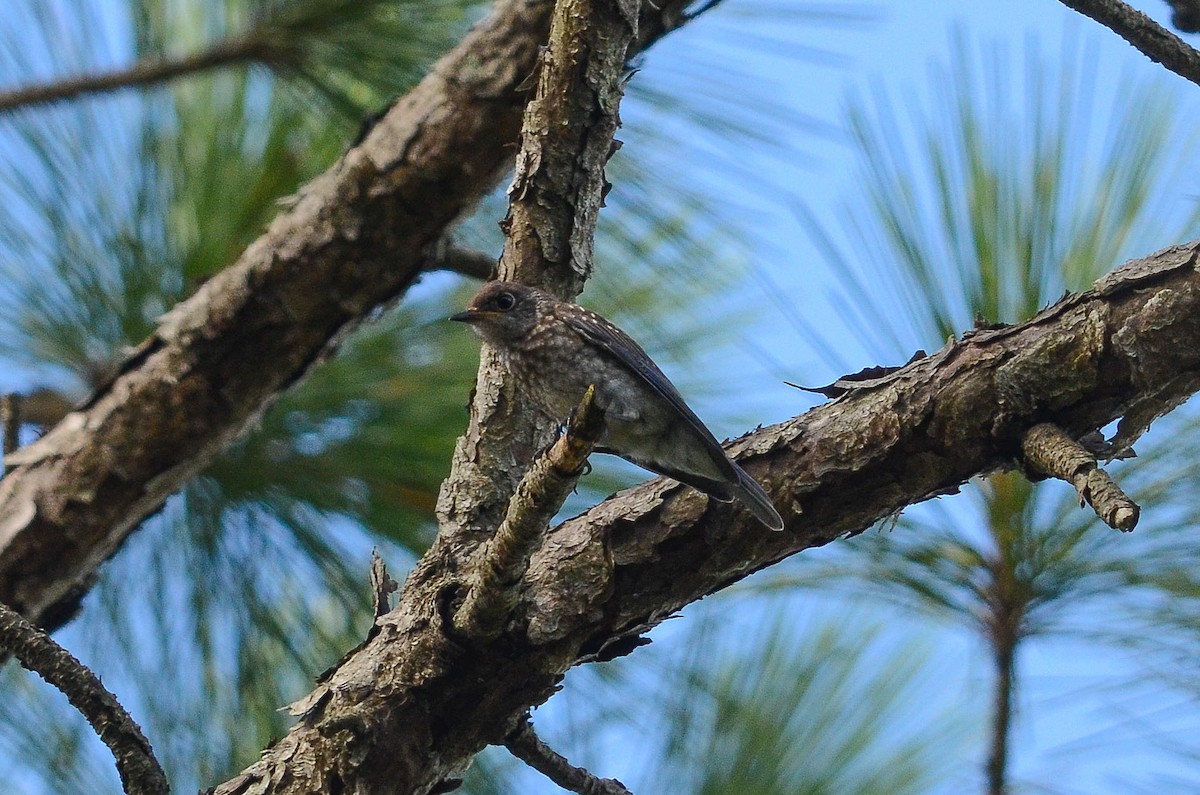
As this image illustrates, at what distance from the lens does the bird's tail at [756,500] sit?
1975 millimetres

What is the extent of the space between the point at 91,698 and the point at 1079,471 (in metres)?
1.37

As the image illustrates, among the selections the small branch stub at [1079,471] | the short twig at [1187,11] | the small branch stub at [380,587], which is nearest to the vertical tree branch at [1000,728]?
the small branch stub at [1079,471]

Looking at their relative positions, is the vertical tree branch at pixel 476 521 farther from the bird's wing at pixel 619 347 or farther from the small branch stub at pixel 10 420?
the small branch stub at pixel 10 420

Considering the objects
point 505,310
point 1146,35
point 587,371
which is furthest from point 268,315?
point 1146,35

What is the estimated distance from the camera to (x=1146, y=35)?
1.97 m

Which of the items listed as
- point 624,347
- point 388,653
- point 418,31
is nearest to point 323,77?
point 418,31

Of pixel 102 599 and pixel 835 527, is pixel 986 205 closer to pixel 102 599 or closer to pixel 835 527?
pixel 835 527

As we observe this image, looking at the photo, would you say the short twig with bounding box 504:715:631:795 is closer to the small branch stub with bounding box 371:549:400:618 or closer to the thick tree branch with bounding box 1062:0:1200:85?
the small branch stub with bounding box 371:549:400:618

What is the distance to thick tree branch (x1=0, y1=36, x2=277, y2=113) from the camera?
11.2ft

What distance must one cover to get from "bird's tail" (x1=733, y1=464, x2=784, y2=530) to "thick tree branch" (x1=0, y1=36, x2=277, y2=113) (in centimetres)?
228

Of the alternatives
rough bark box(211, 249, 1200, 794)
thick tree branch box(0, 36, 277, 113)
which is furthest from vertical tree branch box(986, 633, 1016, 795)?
thick tree branch box(0, 36, 277, 113)

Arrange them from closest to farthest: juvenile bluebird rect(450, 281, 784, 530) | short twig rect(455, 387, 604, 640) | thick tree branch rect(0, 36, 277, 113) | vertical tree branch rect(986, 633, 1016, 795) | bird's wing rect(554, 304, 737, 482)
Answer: short twig rect(455, 387, 604, 640) → vertical tree branch rect(986, 633, 1016, 795) → juvenile bluebird rect(450, 281, 784, 530) → bird's wing rect(554, 304, 737, 482) → thick tree branch rect(0, 36, 277, 113)

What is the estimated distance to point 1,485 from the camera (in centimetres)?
320

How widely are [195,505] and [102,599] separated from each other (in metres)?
0.37
